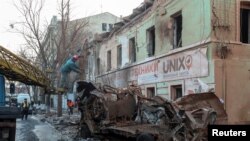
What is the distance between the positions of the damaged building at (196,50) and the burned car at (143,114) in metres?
2.56

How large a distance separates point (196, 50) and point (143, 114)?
3.45 metres

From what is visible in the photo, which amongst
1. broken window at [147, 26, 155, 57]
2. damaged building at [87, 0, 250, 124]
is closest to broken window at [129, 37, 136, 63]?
damaged building at [87, 0, 250, 124]

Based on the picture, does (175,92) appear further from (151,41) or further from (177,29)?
(151,41)

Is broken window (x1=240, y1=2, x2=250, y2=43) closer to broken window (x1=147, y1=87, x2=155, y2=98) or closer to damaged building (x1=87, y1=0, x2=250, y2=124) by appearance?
damaged building (x1=87, y1=0, x2=250, y2=124)

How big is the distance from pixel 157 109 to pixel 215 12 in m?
4.84

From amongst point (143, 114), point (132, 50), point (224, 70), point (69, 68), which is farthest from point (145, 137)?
point (132, 50)

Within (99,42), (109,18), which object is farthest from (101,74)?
(109,18)

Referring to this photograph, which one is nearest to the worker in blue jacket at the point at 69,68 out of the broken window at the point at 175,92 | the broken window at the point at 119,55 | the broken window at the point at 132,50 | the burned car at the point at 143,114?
the burned car at the point at 143,114

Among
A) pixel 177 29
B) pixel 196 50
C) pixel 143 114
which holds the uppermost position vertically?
pixel 177 29

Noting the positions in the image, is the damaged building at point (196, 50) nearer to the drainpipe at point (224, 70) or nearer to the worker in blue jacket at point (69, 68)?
the drainpipe at point (224, 70)

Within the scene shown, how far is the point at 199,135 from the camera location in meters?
10.6

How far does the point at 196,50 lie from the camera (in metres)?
16.0

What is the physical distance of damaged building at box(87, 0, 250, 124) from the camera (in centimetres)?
1507

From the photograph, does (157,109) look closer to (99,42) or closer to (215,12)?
(215,12)
